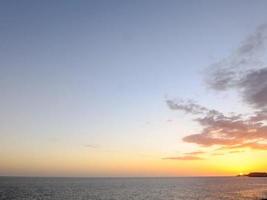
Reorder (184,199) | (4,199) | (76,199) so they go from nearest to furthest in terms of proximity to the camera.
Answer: (4,199), (76,199), (184,199)

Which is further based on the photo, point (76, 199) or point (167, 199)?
point (167, 199)

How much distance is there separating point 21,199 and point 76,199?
1480cm

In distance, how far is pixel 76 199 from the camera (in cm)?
9694

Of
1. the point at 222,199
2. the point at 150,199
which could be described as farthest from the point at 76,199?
the point at 222,199

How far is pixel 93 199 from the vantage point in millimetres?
97750

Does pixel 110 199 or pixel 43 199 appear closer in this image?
pixel 43 199

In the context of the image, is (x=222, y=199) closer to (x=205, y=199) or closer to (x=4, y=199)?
(x=205, y=199)

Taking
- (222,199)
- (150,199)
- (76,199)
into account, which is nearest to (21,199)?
(76,199)

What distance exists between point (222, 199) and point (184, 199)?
427 inches

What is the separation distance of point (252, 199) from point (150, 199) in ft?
94.0

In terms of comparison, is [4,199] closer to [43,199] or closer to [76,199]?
[43,199]

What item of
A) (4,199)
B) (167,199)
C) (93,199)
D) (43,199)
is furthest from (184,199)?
(4,199)

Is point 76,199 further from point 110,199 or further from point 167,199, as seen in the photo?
point 167,199

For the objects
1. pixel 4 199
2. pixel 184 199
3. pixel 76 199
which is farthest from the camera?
pixel 184 199
